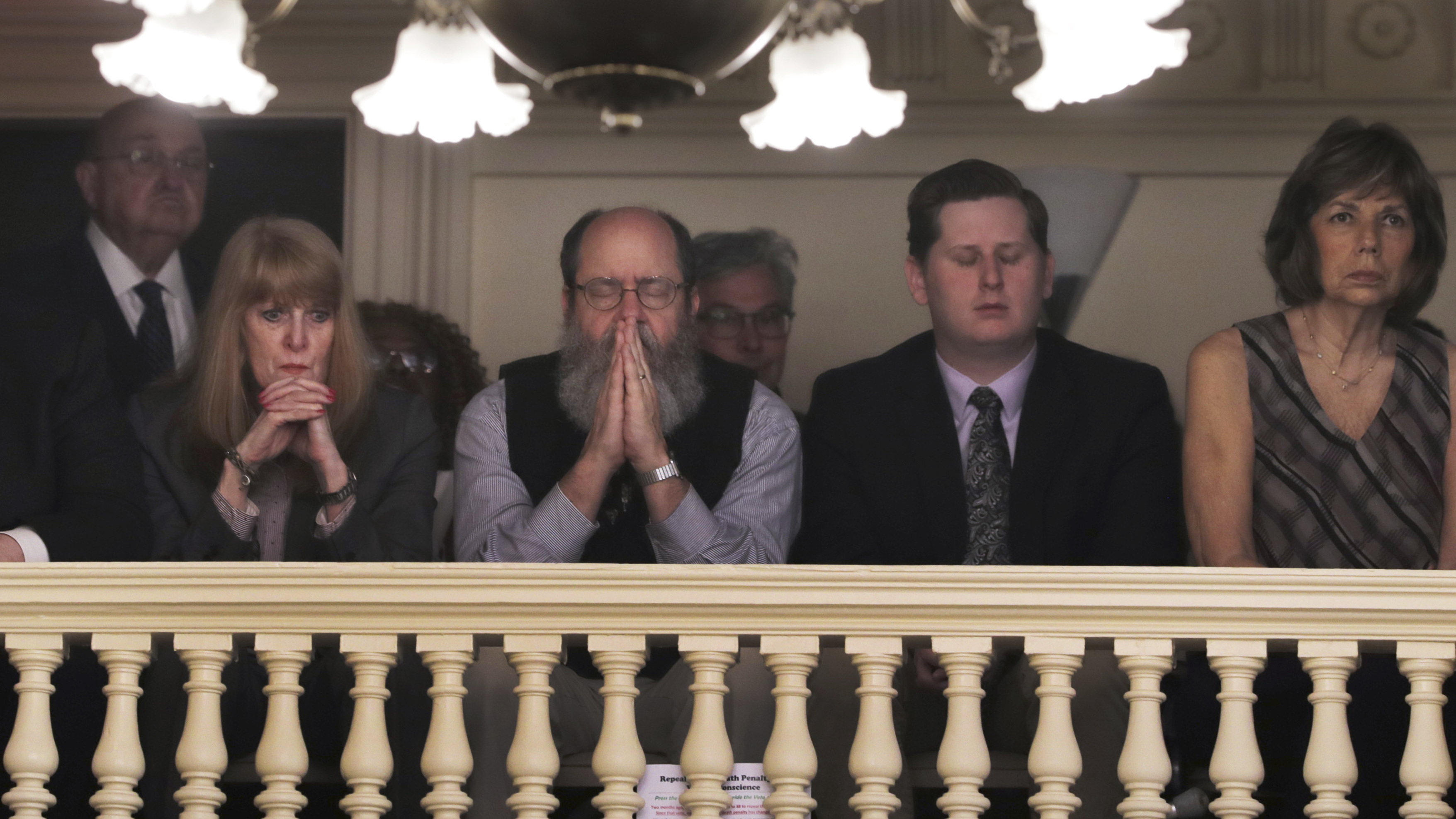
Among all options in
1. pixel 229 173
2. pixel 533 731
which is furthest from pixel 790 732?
pixel 229 173

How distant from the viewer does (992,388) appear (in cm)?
423

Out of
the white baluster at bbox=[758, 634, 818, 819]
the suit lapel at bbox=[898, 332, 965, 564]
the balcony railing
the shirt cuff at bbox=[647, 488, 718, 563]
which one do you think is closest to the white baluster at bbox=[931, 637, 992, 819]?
the balcony railing

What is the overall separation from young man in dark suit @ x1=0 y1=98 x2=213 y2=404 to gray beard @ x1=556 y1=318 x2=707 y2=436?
1.50m

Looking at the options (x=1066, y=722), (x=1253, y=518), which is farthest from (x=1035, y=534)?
(x=1066, y=722)

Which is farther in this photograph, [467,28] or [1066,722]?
[1066,722]

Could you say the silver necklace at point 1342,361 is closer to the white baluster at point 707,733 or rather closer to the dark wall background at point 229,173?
the white baluster at point 707,733

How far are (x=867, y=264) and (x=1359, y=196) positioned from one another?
6.41 ft

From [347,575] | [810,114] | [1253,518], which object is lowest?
[347,575]

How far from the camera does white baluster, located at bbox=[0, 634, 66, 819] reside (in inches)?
121

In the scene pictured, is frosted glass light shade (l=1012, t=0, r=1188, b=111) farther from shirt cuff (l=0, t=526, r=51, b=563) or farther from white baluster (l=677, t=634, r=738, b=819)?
shirt cuff (l=0, t=526, r=51, b=563)

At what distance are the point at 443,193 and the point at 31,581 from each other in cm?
282

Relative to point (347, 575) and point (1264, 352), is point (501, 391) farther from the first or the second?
point (1264, 352)

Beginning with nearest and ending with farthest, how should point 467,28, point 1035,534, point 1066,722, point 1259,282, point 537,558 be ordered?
point 467,28 < point 1066,722 < point 537,558 < point 1035,534 < point 1259,282

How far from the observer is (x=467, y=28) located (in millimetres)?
2828
